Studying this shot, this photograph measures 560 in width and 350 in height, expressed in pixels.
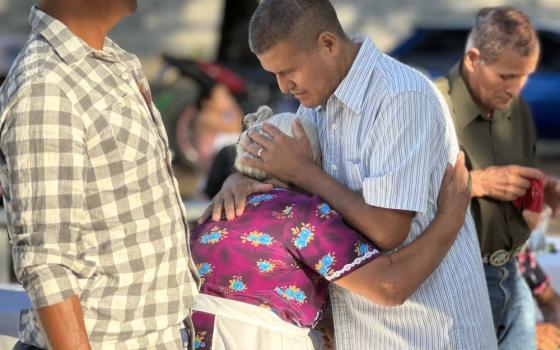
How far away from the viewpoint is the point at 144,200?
222 cm

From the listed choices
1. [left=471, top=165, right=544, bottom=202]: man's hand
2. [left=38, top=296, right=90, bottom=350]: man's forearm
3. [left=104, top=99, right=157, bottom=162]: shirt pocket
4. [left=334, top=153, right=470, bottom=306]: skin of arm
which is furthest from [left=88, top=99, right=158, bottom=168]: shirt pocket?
[left=471, top=165, right=544, bottom=202]: man's hand

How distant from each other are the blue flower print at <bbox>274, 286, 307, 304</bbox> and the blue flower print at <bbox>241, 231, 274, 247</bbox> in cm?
12

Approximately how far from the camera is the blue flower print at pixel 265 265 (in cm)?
252

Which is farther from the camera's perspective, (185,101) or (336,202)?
(185,101)

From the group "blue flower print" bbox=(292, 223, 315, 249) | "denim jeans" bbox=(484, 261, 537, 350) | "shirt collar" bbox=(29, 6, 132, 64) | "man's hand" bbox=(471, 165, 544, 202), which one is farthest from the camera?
"denim jeans" bbox=(484, 261, 537, 350)

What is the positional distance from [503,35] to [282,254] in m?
1.60

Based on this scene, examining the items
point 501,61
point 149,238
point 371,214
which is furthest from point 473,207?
point 149,238

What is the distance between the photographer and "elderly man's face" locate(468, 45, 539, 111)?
146 inches

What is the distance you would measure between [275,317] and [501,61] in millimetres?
1586

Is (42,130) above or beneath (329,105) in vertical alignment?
above

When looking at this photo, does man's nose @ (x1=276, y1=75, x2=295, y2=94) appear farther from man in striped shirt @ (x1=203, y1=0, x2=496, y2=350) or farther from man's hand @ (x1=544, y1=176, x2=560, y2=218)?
man's hand @ (x1=544, y1=176, x2=560, y2=218)

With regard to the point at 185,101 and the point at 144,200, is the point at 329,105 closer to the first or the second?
the point at 144,200

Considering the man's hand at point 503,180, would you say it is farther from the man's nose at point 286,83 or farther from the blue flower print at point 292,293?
the blue flower print at point 292,293

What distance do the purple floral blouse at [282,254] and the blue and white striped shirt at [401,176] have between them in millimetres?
133
